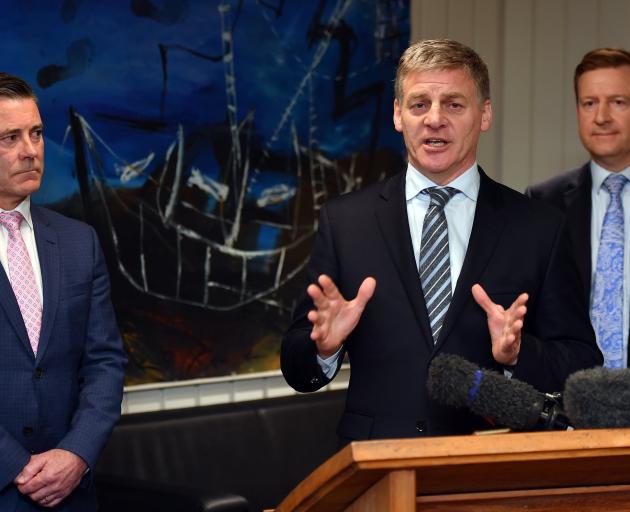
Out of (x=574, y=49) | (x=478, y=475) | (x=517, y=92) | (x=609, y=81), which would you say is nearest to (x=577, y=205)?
(x=609, y=81)

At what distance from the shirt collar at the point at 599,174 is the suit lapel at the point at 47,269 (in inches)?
77.0

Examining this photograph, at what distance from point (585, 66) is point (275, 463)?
200 centimetres

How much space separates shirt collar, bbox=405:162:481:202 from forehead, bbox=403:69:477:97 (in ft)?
0.68

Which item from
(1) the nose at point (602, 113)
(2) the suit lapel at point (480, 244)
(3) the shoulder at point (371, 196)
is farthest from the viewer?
(1) the nose at point (602, 113)

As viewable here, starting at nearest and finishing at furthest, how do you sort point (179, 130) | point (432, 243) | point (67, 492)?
point (432, 243) → point (67, 492) → point (179, 130)

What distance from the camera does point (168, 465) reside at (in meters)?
4.21

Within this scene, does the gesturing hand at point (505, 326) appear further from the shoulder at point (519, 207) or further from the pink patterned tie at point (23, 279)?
the pink patterned tie at point (23, 279)

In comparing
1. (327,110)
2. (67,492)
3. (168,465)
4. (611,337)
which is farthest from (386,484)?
(327,110)

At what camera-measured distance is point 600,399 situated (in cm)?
175

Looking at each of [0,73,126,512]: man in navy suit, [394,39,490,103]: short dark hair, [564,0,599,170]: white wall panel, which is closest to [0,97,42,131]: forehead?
[0,73,126,512]: man in navy suit

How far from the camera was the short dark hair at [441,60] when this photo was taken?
2.72 metres

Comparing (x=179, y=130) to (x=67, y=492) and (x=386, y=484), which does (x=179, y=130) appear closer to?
(x=67, y=492)

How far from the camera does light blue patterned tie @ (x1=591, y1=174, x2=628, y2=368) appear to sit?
3.78 m

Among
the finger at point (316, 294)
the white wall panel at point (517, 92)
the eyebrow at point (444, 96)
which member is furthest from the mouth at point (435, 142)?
the white wall panel at point (517, 92)
